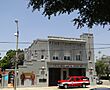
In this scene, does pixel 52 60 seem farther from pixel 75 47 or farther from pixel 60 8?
pixel 60 8

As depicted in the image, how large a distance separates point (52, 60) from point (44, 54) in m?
1.63

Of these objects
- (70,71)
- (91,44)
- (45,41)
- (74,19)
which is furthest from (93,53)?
(74,19)

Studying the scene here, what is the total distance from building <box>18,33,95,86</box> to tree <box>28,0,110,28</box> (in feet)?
145

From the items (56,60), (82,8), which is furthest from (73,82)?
(82,8)

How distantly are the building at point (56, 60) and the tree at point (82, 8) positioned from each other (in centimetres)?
4430

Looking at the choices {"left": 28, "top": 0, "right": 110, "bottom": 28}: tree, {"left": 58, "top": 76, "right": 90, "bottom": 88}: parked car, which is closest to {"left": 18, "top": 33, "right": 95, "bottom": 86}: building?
{"left": 58, "top": 76, "right": 90, "bottom": 88}: parked car

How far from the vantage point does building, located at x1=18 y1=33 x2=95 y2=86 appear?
5434 centimetres

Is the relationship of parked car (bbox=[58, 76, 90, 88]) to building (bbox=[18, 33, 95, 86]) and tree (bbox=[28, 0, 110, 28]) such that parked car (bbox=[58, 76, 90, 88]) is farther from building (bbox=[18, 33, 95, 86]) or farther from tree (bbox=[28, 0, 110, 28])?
tree (bbox=[28, 0, 110, 28])

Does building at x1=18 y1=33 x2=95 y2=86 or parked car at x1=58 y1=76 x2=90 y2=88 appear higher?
building at x1=18 y1=33 x2=95 y2=86

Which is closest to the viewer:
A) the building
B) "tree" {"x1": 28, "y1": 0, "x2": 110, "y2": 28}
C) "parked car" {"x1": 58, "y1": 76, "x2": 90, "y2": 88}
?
"tree" {"x1": 28, "y1": 0, "x2": 110, "y2": 28}

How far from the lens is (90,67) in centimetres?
5884

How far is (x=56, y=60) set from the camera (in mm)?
55156

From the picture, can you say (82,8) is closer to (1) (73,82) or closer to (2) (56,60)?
(1) (73,82)

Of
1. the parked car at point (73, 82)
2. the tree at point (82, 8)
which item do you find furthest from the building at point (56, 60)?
the tree at point (82, 8)
